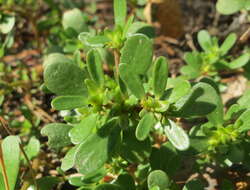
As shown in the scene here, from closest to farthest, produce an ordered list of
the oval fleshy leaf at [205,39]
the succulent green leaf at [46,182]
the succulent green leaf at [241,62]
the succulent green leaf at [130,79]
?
the succulent green leaf at [130,79]
the succulent green leaf at [46,182]
the succulent green leaf at [241,62]
the oval fleshy leaf at [205,39]

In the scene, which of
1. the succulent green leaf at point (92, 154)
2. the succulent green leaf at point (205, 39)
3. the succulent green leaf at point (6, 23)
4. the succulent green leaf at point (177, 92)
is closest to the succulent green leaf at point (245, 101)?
the succulent green leaf at point (177, 92)

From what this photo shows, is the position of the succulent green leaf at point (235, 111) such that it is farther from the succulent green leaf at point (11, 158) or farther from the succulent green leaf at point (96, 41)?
the succulent green leaf at point (11, 158)

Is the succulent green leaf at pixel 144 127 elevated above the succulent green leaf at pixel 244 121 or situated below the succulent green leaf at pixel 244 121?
above

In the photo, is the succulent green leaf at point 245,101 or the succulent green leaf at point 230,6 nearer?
the succulent green leaf at point 245,101

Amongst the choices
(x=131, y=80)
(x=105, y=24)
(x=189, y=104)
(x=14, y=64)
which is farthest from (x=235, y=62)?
(x=14, y=64)

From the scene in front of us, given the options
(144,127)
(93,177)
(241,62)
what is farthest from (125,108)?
(241,62)

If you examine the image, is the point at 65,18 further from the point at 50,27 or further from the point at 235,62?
the point at 235,62

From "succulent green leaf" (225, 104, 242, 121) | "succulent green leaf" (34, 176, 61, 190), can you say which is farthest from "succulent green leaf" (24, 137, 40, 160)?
"succulent green leaf" (225, 104, 242, 121)
